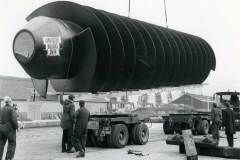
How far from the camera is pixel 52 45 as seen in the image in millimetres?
10492

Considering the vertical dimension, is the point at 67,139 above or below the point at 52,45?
below

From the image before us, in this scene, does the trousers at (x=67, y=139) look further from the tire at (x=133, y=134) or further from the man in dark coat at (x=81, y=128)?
the tire at (x=133, y=134)

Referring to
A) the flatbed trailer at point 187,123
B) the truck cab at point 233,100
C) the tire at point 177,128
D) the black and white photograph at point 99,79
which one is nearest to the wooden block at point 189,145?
the black and white photograph at point 99,79

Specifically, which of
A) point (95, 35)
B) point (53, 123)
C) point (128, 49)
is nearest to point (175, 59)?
point (128, 49)

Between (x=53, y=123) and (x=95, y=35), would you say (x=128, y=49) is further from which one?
(x=53, y=123)

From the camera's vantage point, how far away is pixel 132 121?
12.4 metres

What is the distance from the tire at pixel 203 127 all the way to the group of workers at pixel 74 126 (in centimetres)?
Result: 755

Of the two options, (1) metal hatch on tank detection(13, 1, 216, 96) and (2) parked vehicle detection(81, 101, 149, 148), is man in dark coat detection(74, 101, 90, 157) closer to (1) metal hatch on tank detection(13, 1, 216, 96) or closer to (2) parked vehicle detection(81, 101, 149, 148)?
(1) metal hatch on tank detection(13, 1, 216, 96)

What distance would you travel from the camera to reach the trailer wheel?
11.6 meters

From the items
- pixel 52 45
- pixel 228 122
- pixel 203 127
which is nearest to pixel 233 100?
pixel 203 127

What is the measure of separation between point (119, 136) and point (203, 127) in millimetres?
6415

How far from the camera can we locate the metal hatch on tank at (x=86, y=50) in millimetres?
10430

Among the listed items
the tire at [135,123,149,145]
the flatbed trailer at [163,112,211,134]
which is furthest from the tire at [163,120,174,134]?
the tire at [135,123,149,145]

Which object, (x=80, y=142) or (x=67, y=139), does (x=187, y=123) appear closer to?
(x=67, y=139)
